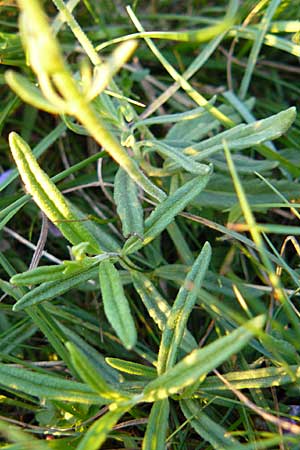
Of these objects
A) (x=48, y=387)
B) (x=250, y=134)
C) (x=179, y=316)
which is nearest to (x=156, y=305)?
(x=179, y=316)

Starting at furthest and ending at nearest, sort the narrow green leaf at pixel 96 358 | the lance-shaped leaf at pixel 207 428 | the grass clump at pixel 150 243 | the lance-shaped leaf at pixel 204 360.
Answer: the narrow green leaf at pixel 96 358, the lance-shaped leaf at pixel 207 428, the grass clump at pixel 150 243, the lance-shaped leaf at pixel 204 360

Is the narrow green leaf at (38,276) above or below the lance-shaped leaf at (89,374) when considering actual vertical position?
above

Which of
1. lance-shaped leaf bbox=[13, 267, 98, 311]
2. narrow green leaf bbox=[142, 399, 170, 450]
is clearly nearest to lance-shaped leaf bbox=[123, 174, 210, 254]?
lance-shaped leaf bbox=[13, 267, 98, 311]

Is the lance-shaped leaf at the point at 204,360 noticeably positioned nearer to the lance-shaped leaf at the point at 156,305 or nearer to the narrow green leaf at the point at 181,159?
the lance-shaped leaf at the point at 156,305

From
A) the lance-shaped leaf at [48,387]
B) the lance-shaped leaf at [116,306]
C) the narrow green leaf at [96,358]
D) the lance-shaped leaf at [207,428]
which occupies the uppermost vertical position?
the lance-shaped leaf at [116,306]

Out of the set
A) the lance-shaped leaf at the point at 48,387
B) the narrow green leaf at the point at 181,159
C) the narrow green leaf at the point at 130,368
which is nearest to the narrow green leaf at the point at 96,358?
the narrow green leaf at the point at 130,368

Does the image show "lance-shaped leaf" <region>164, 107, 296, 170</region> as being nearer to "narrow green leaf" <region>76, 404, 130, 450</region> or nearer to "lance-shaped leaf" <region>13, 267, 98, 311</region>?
"lance-shaped leaf" <region>13, 267, 98, 311</region>

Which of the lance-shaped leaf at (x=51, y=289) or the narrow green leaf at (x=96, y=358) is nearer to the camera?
the lance-shaped leaf at (x=51, y=289)

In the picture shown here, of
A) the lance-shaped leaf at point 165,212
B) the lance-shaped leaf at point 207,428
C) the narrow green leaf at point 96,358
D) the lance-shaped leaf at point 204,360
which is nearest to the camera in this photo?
the lance-shaped leaf at point 204,360
